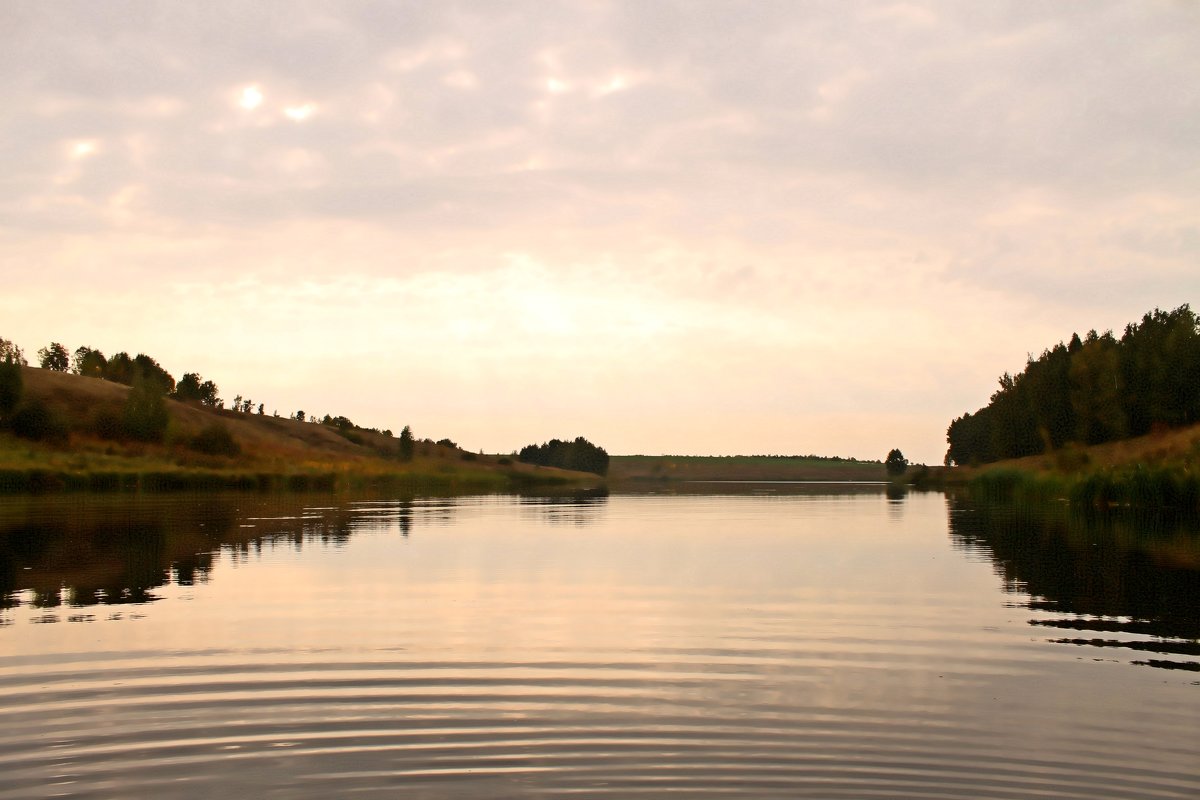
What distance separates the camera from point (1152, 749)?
1050cm

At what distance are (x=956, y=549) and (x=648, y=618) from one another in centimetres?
1913

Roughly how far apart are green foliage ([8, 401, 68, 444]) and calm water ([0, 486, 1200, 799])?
364ft

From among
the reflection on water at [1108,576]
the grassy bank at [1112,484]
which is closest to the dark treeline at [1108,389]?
the grassy bank at [1112,484]

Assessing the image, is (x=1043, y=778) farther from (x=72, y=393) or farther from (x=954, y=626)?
(x=72, y=393)

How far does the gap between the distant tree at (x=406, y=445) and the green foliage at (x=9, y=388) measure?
154 feet

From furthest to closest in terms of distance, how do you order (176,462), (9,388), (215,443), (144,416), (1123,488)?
(215,443)
(144,416)
(9,388)
(176,462)
(1123,488)

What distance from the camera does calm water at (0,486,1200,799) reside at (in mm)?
9688

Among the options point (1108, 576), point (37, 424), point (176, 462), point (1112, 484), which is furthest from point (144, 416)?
point (1108, 576)

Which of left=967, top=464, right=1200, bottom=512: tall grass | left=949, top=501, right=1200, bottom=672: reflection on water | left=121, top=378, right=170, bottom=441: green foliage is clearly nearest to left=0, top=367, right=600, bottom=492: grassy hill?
left=121, top=378, right=170, bottom=441: green foliage

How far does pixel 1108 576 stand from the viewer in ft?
86.0

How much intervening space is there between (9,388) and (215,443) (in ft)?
80.5

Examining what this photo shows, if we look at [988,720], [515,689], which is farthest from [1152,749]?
[515,689]

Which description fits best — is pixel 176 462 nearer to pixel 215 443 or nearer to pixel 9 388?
pixel 215 443

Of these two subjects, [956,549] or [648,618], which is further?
[956,549]
